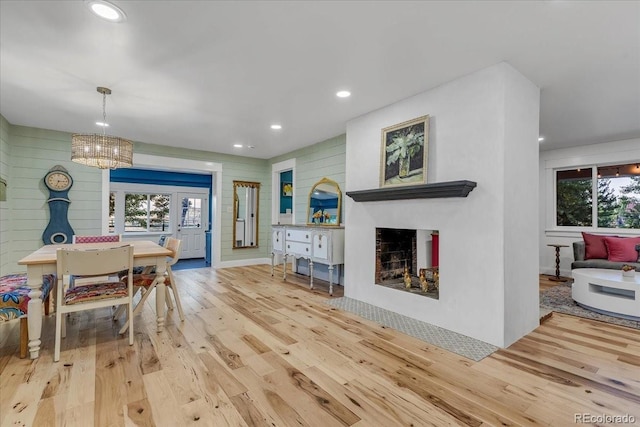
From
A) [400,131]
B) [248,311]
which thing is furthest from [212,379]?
[400,131]

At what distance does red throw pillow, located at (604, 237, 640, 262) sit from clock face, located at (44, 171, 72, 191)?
8.69 metres

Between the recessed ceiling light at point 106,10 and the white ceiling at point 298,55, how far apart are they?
0.18 feet

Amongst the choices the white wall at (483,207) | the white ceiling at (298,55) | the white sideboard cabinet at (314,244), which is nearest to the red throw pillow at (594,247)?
the white ceiling at (298,55)

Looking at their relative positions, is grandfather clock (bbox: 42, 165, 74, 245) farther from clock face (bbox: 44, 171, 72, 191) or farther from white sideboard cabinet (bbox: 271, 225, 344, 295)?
white sideboard cabinet (bbox: 271, 225, 344, 295)

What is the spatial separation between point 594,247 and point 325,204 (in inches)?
176

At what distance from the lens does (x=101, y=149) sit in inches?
124

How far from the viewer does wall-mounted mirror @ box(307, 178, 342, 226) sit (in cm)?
503

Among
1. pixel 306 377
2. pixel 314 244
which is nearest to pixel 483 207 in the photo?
pixel 306 377

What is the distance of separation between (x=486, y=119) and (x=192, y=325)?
11.4 ft

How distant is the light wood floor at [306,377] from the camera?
5.53 feet

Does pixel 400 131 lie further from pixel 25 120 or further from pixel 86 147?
pixel 25 120

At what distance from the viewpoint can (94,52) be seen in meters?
2.49

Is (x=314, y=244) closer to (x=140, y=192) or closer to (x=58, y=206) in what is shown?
(x=58, y=206)

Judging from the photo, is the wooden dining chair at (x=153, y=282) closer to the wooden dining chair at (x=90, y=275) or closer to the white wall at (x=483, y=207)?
the wooden dining chair at (x=90, y=275)
